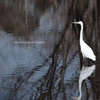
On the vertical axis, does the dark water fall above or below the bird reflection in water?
above

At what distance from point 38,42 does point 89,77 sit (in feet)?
13.2

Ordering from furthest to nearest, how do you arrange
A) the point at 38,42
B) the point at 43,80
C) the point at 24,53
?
the point at 38,42, the point at 24,53, the point at 43,80

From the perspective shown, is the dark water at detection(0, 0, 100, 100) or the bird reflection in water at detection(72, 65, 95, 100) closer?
the dark water at detection(0, 0, 100, 100)

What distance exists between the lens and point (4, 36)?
11.4m

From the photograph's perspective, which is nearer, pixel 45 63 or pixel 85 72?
pixel 85 72

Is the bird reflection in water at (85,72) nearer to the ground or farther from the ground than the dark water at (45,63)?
nearer to the ground

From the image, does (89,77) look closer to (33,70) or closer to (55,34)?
(33,70)

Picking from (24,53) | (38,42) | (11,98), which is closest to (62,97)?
(11,98)

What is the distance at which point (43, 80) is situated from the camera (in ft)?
21.6

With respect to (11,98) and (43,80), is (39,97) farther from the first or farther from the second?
(43,80)

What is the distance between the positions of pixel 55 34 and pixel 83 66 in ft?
14.7

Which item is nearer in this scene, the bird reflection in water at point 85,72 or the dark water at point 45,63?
the dark water at point 45,63

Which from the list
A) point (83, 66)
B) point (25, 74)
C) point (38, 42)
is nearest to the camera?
point (25, 74)

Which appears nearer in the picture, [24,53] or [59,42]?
[24,53]
